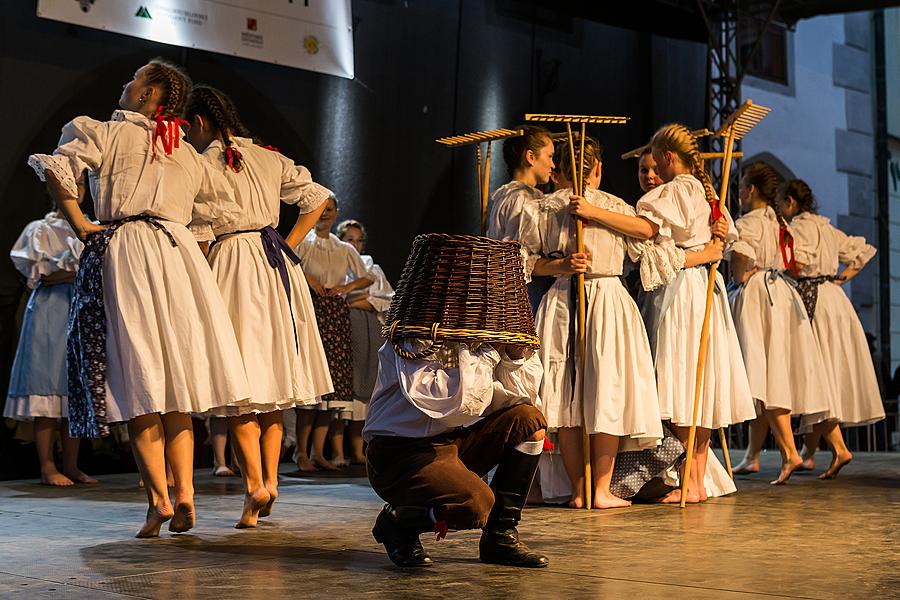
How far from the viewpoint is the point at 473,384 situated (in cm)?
283

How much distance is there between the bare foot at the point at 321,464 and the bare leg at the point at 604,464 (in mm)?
2502

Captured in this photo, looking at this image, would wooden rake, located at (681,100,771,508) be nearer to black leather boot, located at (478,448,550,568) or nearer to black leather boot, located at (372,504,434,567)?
black leather boot, located at (478,448,550,568)

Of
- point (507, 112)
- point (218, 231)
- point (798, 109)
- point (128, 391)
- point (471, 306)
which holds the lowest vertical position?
point (128, 391)

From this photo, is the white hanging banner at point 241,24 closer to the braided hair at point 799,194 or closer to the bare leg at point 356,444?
the bare leg at point 356,444

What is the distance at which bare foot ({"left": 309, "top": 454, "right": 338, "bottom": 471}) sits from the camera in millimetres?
6797

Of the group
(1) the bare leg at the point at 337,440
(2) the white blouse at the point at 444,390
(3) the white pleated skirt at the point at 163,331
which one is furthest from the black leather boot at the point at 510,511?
(1) the bare leg at the point at 337,440

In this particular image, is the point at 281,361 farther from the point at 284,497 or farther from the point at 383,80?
the point at 383,80

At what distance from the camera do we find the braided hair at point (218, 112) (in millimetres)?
4129

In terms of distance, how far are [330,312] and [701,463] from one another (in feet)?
9.00

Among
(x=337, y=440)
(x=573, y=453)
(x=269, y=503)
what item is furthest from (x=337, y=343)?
(x=269, y=503)

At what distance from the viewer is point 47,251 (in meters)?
5.84

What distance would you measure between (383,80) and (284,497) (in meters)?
3.74

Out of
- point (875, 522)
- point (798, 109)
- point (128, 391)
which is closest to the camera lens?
point (128, 391)

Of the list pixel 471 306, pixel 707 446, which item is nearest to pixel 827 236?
pixel 707 446
